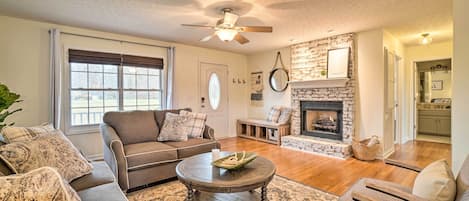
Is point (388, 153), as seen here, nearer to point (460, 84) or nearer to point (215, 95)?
point (460, 84)

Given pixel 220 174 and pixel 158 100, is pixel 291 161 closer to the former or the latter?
pixel 220 174

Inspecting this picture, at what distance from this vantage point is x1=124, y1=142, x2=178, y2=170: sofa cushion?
285 centimetres

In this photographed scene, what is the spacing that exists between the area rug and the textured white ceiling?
2345mm

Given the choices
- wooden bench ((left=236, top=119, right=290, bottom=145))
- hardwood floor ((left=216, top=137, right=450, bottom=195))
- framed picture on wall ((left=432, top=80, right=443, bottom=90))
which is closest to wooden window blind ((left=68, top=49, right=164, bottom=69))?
hardwood floor ((left=216, top=137, right=450, bottom=195))

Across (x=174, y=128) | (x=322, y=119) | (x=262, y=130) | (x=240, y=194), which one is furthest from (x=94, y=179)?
(x=322, y=119)

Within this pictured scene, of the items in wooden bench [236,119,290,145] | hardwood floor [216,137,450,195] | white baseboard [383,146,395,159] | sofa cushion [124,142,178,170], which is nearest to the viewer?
sofa cushion [124,142,178,170]

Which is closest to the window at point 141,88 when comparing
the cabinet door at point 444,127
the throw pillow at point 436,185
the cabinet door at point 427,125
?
the throw pillow at point 436,185

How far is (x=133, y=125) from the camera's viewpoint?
11.5ft

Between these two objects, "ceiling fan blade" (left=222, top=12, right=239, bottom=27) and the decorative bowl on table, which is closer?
the decorative bowl on table

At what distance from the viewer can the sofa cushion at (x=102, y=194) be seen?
1659 millimetres

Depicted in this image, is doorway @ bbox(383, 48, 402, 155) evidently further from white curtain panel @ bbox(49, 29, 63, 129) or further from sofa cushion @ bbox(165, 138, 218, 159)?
white curtain panel @ bbox(49, 29, 63, 129)

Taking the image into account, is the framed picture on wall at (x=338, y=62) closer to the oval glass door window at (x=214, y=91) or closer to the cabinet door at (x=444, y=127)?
the oval glass door window at (x=214, y=91)

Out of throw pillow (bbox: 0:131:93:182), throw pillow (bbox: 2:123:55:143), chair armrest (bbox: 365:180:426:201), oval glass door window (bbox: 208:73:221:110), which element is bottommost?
chair armrest (bbox: 365:180:426:201)

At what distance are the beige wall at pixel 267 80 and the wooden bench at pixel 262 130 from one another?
481 millimetres
